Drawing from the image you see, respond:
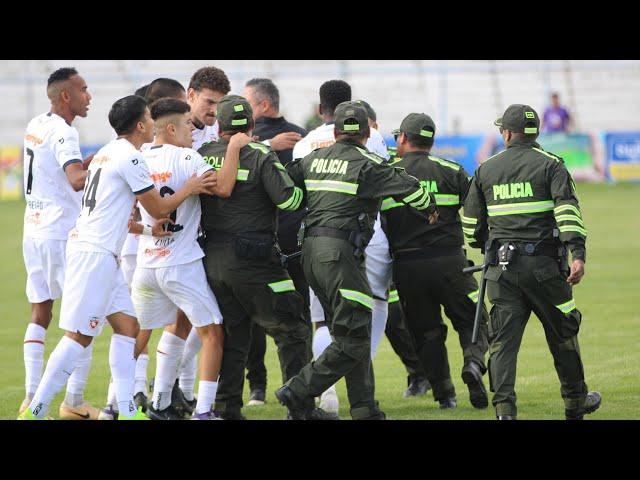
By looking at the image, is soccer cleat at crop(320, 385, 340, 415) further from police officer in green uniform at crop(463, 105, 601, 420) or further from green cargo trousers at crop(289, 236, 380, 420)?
police officer in green uniform at crop(463, 105, 601, 420)

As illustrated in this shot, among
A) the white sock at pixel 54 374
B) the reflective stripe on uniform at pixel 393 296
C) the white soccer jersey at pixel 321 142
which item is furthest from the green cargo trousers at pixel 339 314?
the reflective stripe on uniform at pixel 393 296

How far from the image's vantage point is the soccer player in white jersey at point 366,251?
361 inches

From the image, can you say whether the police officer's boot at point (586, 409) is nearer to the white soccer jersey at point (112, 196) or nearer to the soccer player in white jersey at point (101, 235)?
the soccer player in white jersey at point (101, 235)

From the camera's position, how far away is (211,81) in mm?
9055

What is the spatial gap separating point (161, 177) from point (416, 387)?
10.7 ft

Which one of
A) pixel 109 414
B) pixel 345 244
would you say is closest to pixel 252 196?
pixel 345 244

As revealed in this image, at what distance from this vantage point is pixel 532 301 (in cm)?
807

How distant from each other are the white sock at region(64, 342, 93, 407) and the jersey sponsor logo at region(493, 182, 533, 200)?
3378mm

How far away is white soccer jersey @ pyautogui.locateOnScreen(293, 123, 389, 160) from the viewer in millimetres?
9148

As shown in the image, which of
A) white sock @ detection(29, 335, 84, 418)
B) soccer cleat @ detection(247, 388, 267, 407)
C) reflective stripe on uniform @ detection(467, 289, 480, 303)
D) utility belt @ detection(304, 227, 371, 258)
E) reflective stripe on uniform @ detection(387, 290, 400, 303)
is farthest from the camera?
reflective stripe on uniform @ detection(387, 290, 400, 303)

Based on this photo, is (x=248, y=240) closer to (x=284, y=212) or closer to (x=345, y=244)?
(x=345, y=244)

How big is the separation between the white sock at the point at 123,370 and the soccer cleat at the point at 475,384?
2.69 metres

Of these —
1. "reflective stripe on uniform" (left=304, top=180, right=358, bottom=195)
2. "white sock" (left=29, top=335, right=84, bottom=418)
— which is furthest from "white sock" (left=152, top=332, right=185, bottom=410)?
"reflective stripe on uniform" (left=304, top=180, right=358, bottom=195)
